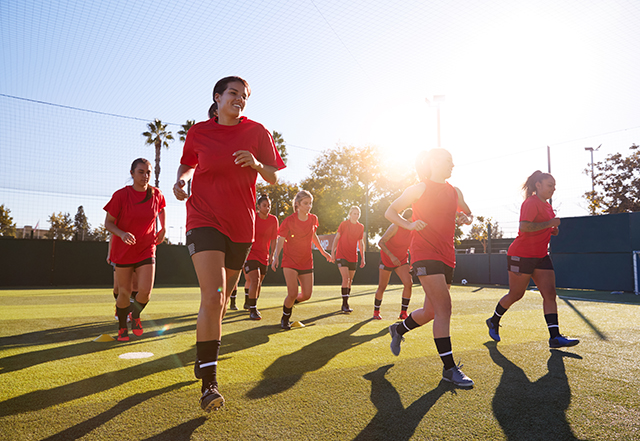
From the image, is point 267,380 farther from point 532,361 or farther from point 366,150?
point 366,150

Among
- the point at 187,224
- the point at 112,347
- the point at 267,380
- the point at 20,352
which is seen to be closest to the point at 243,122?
the point at 187,224

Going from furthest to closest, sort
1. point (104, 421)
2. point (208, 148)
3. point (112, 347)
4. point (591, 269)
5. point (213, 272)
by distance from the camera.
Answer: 1. point (591, 269)
2. point (112, 347)
3. point (208, 148)
4. point (213, 272)
5. point (104, 421)

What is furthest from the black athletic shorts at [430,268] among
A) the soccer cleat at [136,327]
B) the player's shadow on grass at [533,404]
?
the soccer cleat at [136,327]

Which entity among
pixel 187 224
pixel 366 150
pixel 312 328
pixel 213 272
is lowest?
pixel 312 328

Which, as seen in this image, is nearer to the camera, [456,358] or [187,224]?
[187,224]

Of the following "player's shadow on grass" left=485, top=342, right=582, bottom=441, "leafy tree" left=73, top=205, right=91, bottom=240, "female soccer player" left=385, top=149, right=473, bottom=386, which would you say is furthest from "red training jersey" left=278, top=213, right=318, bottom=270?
"leafy tree" left=73, top=205, right=91, bottom=240

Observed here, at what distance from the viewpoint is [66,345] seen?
4680mm

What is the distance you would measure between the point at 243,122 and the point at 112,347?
3.24 m

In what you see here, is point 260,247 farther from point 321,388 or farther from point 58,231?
point 58,231

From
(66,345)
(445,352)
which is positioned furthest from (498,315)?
(66,345)

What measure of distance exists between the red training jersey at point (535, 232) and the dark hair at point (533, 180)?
0.41ft

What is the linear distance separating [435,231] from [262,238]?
4789 millimetres

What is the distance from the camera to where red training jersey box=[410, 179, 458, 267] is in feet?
11.7

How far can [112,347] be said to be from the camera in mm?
4594
